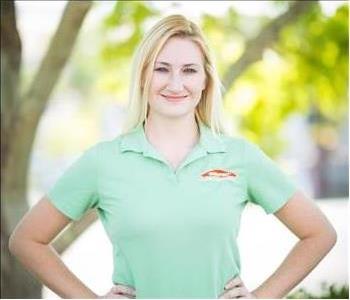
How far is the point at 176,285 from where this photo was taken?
63.2 inches

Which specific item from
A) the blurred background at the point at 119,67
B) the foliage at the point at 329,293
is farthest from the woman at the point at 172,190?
the foliage at the point at 329,293

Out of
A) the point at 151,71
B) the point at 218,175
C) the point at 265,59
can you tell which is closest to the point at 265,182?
the point at 218,175

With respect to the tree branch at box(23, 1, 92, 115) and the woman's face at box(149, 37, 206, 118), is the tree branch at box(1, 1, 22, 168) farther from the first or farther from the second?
the woman's face at box(149, 37, 206, 118)

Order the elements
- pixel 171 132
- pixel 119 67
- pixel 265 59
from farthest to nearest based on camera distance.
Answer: pixel 119 67 < pixel 265 59 < pixel 171 132

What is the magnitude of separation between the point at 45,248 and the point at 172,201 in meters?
0.33

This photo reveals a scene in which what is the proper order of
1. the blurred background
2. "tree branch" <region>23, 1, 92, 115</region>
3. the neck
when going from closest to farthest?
the neck → the blurred background → "tree branch" <region>23, 1, 92, 115</region>

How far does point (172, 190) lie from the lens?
1587 millimetres

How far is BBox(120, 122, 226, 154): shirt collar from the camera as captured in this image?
164 centimetres

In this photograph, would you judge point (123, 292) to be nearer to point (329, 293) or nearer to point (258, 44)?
point (329, 293)

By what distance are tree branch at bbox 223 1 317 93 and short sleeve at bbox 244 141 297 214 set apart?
46.4 inches

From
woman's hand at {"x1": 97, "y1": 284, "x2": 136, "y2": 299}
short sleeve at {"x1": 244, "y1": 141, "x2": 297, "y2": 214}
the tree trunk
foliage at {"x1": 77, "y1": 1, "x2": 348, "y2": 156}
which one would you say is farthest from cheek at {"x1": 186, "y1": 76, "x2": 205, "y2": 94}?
the tree trunk

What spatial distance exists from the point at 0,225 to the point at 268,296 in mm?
1060

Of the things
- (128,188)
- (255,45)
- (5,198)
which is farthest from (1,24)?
(128,188)

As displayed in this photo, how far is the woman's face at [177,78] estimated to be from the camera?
1.63 m
